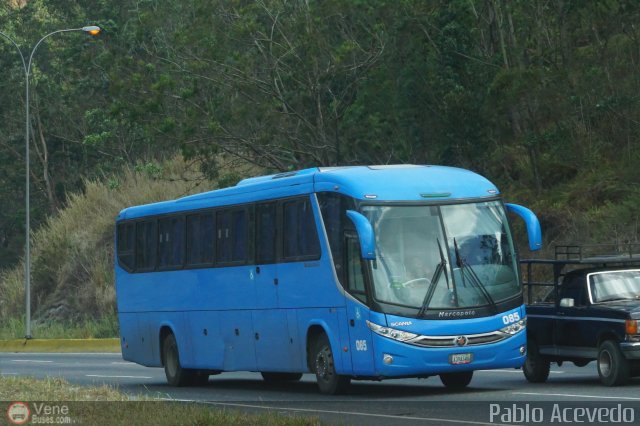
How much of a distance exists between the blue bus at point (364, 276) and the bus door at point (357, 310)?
18mm

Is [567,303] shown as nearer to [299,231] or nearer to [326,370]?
[326,370]

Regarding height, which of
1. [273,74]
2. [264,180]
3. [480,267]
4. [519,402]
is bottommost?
[519,402]

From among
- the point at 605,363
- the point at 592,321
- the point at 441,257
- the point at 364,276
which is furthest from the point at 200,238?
the point at 605,363

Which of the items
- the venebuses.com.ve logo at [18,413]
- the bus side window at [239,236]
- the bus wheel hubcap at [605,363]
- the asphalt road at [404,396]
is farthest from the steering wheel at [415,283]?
the venebuses.com.ve logo at [18,413]

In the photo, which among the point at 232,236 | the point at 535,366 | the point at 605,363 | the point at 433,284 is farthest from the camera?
the point at 232,236

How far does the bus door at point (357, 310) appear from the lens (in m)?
17.9

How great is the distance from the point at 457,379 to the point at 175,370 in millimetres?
5807

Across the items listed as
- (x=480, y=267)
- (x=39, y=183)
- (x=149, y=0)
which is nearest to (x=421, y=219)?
(x=480, y=267)

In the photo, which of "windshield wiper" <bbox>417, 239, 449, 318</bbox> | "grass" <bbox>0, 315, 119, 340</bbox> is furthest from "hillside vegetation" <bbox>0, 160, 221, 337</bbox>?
"windshield wiper" <bbox>417, 239, 449, 318</bbox>

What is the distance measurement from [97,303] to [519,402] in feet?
108

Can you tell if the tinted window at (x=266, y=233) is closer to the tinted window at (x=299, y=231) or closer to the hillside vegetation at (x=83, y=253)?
the tinted window at (x=299, y=231)

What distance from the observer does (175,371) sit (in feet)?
77.2

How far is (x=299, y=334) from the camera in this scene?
19.8 meters

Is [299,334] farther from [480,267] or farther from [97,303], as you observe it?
[97,303]
